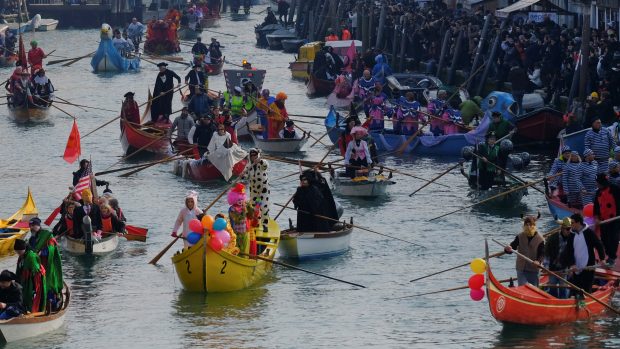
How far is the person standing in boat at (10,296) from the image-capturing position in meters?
21.6

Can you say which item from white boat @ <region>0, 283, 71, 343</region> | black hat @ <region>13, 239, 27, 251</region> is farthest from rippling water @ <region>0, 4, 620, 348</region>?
black hat @ <region>13, 239, 27, 251</region>

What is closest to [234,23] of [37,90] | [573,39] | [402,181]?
[37,90]

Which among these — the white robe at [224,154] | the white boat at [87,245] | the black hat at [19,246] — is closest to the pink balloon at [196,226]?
the black hat at [19,246]

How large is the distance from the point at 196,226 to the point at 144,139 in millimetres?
16708

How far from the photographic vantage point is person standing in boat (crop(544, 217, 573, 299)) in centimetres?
2278

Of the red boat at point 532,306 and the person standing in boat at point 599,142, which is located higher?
the person standing in boat at point 599,142

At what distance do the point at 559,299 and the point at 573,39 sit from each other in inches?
853

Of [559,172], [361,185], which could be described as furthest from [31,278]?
[361,185]

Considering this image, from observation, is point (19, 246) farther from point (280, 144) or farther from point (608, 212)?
point (280, 144)

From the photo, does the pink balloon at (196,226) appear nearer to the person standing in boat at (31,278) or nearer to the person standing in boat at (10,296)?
the person standing in boat at (31,278)

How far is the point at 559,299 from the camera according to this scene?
2269 centimetres

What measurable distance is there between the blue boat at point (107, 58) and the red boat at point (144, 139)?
22638 millimetres

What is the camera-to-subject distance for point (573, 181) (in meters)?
28.9

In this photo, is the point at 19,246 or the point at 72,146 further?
the point at 72,146
